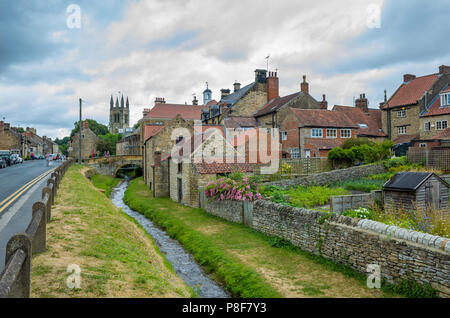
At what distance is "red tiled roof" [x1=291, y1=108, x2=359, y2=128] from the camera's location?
128ft

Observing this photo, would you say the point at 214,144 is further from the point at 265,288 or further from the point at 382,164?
the point at 265,288

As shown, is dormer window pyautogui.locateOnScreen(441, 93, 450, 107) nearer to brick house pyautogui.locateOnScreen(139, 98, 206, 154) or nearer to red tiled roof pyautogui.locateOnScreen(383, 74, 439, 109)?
red tiled roof pyautogui.locateOnScreen(383, 74, 439, 109)

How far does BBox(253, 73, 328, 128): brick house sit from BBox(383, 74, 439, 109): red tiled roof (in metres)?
9.58

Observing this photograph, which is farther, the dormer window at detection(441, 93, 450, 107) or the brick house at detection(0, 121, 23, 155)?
the brick house at detection(0, 121, 23, 155)

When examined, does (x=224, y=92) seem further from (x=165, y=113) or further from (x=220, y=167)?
(x=220, y=167)

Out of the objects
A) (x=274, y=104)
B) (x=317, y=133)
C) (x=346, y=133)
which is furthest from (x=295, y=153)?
(x=274, y=104)

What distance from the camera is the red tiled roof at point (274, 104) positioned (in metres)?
46.3

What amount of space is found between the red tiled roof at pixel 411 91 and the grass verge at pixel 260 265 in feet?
111

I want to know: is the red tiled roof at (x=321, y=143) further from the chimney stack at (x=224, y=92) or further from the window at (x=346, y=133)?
the chimney stack at (x=224, y=92)

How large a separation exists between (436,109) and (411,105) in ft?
12.3

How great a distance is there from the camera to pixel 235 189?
20.0 metres

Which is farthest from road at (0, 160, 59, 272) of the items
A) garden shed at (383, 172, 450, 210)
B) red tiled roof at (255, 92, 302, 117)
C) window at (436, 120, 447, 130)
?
window at (436, 120, 447, 130)

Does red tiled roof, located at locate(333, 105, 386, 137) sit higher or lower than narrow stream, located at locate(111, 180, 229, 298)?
higher
